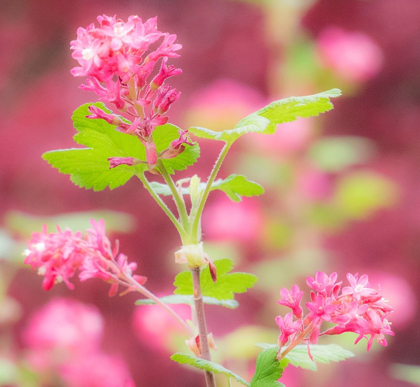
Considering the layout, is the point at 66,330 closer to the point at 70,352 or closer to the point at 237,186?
the point at 70,352

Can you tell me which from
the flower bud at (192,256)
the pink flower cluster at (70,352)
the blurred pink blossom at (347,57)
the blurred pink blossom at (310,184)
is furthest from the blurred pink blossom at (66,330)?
the blurred pink blossom at (347,57)

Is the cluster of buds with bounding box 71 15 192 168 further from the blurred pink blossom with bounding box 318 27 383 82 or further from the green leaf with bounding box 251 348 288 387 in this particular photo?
the blurred pink blossom with bounding box 318 27 383 82

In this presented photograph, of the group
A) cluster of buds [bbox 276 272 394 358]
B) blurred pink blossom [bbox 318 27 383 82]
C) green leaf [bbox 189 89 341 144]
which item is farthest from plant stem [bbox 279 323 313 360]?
blurred pink blossom [bbox 318 27 383 82]

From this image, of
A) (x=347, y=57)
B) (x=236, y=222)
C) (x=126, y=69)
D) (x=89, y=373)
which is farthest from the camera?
(x=347, y=57)

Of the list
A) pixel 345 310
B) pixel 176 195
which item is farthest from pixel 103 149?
pixel 345 310

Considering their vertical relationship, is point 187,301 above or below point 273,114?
below

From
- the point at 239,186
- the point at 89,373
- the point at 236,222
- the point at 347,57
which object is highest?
the point at 347,57

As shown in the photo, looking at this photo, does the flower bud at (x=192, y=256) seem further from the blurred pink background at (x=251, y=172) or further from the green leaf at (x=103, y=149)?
the blurred pink background at (x=251, y=172)
